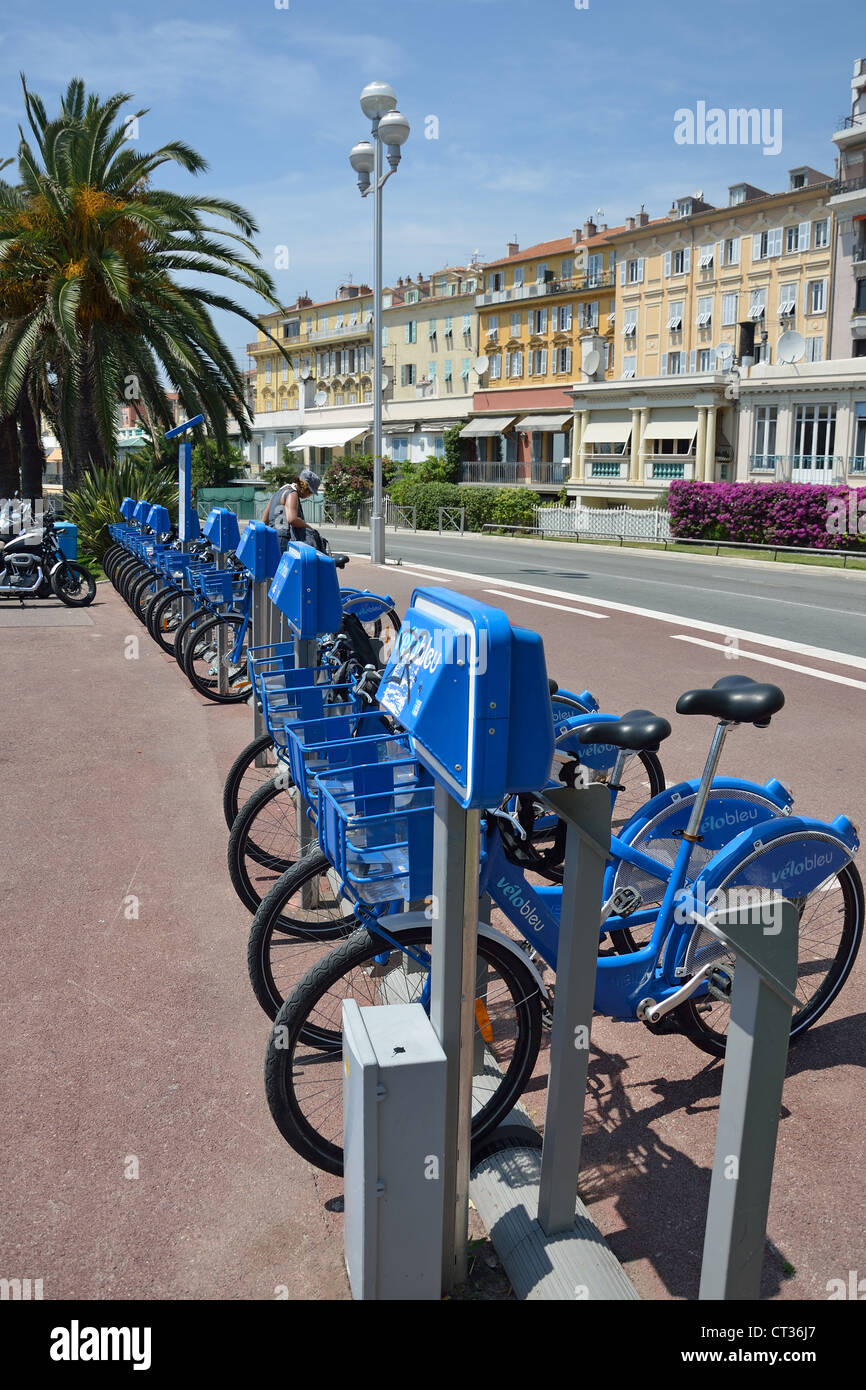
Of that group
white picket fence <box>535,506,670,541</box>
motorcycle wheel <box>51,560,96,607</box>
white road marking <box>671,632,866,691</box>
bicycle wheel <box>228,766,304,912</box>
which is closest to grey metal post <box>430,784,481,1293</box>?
bicycle wheel <box>228,766,304,912</box>

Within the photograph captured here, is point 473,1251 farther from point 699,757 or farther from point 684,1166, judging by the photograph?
point 699,757

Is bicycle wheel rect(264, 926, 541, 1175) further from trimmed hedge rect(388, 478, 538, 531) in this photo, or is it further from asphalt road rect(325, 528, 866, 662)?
trimmed hedge rect(388, 478, 538, 531)

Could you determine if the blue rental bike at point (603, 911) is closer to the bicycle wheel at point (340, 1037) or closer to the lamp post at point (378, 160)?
the bicycle wheel at point (340, 1037)

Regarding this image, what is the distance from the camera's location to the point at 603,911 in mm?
3561

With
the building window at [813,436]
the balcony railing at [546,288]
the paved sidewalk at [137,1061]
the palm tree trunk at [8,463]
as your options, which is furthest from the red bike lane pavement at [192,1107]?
the balcony railing at [546,288]

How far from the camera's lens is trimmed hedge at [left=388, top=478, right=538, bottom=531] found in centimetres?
3934

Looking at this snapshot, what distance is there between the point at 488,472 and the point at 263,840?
55169 mm

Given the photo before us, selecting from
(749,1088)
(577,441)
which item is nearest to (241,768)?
(749,1088)

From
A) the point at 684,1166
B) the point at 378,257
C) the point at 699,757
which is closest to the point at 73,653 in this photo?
the point at 699,757

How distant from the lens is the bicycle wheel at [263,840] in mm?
4496

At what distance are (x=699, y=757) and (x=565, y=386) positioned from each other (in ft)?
184

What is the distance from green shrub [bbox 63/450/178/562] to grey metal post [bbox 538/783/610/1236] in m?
17.1

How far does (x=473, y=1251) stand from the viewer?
2787mm
